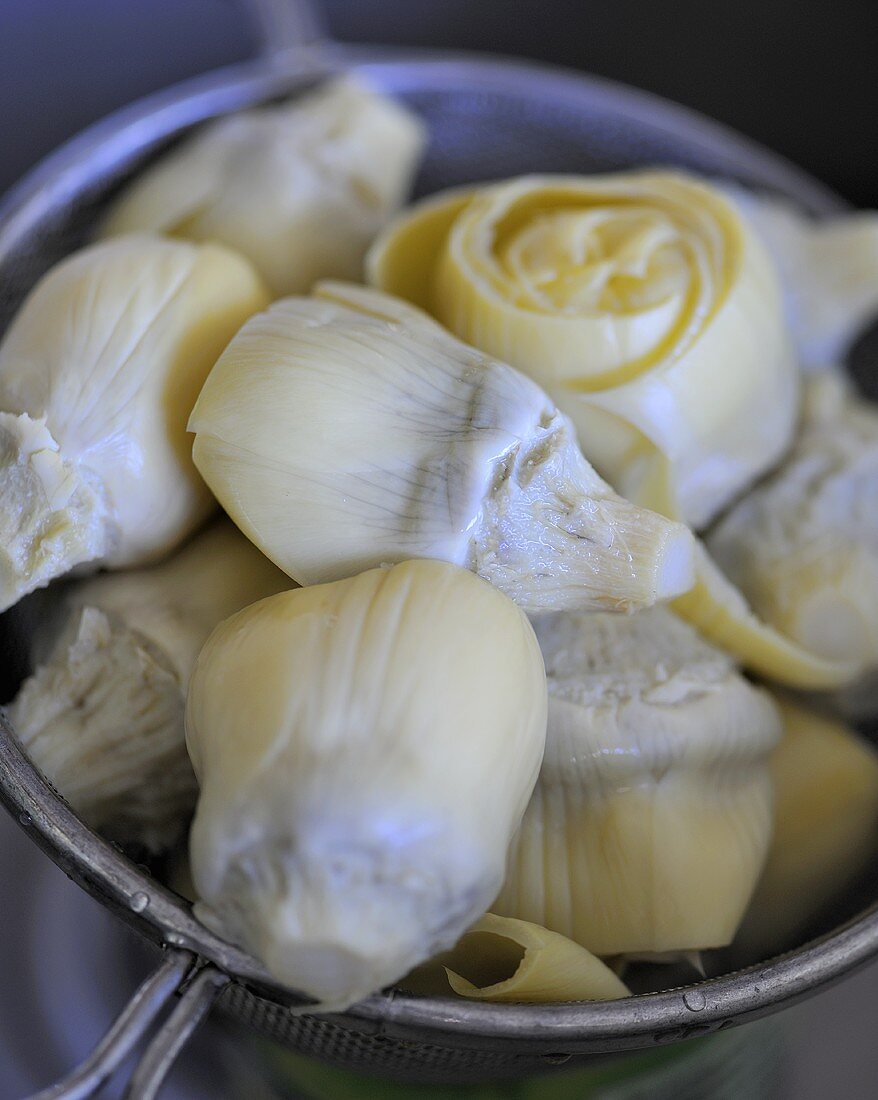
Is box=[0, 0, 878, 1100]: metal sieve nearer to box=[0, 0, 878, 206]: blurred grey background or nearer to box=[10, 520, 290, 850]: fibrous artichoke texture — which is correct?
box=[10, 520, 290, 850]: fibrous artichoke texture

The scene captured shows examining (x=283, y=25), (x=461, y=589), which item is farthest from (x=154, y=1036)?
(x=283, y=25)

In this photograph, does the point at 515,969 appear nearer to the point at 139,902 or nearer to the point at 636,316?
the point at 139,902

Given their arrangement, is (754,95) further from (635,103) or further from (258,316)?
(258,316)

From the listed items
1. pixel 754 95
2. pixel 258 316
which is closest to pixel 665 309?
pixel 258 316

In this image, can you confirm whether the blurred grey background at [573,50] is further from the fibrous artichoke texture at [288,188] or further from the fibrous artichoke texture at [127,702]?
the fibrous artichoke texture at [127,702]

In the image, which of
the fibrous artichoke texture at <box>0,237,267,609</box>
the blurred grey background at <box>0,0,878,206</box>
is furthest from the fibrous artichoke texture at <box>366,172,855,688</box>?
the blurred grey background at <box>0,0,878,206</box>
